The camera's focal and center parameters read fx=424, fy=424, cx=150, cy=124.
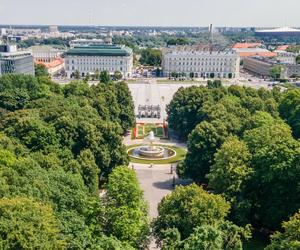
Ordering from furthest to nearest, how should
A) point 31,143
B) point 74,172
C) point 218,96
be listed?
point 218,96
point 31,143
point 74,172

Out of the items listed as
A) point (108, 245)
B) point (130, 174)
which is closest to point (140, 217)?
point (130, 174)

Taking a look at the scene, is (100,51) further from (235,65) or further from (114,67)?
(235,65)

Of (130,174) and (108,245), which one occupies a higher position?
(130,174)

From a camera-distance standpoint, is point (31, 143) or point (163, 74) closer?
point (31, 143)

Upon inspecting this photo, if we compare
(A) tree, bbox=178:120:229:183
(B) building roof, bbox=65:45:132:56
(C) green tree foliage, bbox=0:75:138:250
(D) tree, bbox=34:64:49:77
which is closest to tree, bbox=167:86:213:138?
(C) green tree foliage, bbox=0:75:138:250

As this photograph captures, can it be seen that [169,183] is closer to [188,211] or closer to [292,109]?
[188,211]

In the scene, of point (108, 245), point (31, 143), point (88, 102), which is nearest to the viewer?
point (108, 245)

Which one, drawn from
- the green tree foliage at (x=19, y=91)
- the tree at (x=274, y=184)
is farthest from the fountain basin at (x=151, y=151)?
the tree at (x=274, y=184)
